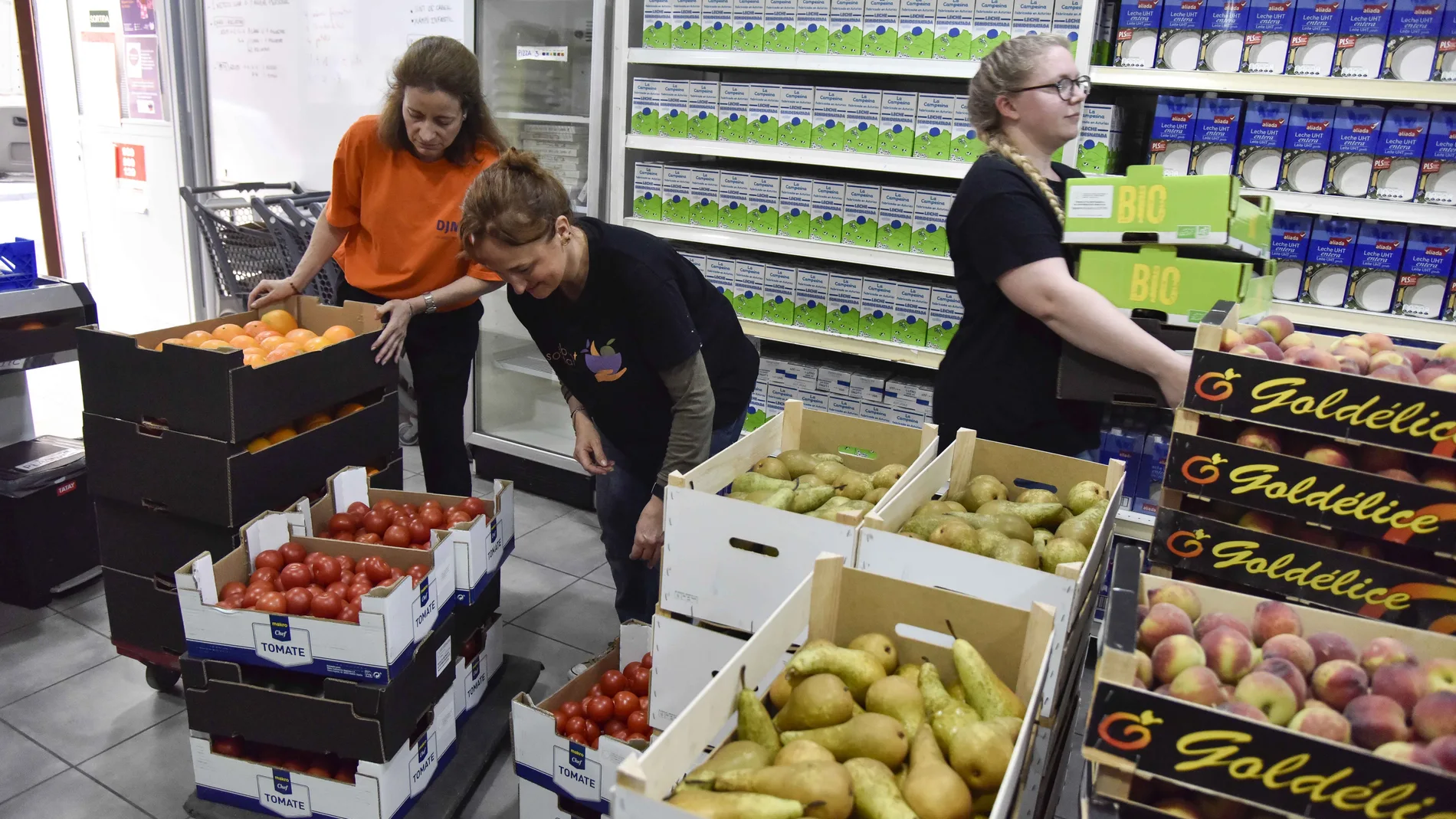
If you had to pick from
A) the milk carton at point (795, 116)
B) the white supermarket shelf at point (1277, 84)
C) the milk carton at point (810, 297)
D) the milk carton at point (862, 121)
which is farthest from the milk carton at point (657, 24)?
the white supermarket shelf at point (1277, 84)

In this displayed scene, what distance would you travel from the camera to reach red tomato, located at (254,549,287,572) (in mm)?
2156

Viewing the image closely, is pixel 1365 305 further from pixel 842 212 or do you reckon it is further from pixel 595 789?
pixel 595 789

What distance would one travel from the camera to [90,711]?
2.61 metres

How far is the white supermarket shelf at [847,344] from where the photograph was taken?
330 cm

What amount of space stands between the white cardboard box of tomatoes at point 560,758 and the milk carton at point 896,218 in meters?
1.82

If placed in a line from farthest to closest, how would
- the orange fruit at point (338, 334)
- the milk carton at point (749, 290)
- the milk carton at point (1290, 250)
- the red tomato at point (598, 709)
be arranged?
1. the milk carton at point (749, 290)
2. the milk carton at point (1290, 250)
3. the orange fruit at point (338, 334)
4. the red tomato at point (598, 709)

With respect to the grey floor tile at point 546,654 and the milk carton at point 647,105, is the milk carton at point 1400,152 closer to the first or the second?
the milk carton at point 647,105

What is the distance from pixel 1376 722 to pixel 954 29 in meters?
2.55

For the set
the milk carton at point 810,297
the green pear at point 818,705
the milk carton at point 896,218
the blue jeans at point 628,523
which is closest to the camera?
the green pear at point 818,705

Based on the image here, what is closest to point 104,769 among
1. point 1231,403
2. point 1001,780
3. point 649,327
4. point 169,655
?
point 169,655

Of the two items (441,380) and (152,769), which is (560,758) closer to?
(152,769)

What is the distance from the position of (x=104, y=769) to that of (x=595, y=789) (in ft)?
4.37

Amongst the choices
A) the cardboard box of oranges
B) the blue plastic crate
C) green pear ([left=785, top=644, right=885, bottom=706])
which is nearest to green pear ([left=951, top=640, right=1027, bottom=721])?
green pear ([left=785, top=644, right=885, bottom=706])

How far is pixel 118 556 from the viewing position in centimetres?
249
